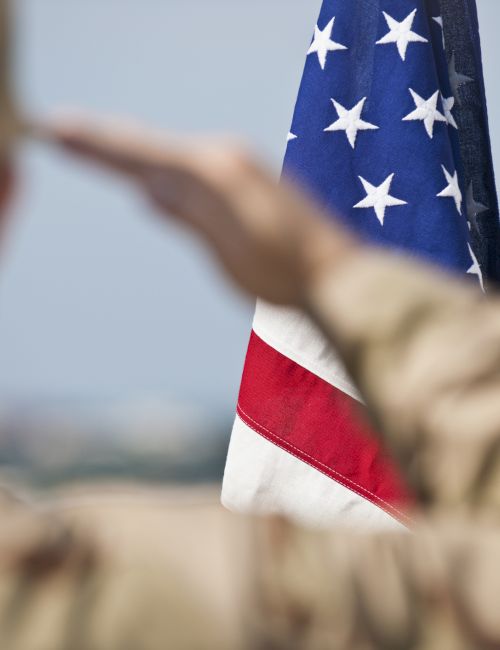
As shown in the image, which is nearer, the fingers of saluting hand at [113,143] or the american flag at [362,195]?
the fingers of saluting hand at [113,143]

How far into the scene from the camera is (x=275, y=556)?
618 millimetres

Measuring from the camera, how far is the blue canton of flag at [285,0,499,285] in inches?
91.0

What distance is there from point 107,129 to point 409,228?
5.61 ft

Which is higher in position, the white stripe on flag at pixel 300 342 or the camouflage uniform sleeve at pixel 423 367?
the white stripe on flag at pixel 300 342

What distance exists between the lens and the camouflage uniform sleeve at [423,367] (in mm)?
716

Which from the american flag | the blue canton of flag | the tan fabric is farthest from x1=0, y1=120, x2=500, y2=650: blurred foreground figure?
the blue canton of flag

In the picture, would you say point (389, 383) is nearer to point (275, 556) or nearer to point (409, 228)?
point (275, 556)

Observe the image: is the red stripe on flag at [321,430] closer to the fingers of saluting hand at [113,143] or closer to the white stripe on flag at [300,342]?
the white stripe on flag at [300,342]

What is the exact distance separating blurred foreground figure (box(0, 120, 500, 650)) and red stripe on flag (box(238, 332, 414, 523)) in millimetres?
1471

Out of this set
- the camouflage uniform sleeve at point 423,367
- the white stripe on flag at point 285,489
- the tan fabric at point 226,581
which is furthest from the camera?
the white stripe on flag at point 285,489

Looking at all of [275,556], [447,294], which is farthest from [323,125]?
[275,556]

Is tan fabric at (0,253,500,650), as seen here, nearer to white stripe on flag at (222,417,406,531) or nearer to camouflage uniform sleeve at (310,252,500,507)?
camouflage uniform sleeve at (310,252,500,507)

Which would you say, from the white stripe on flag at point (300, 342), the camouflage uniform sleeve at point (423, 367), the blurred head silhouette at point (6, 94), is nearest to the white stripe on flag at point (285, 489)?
the white stripe on flag at point (300, 342)

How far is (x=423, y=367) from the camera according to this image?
28.4 inches
